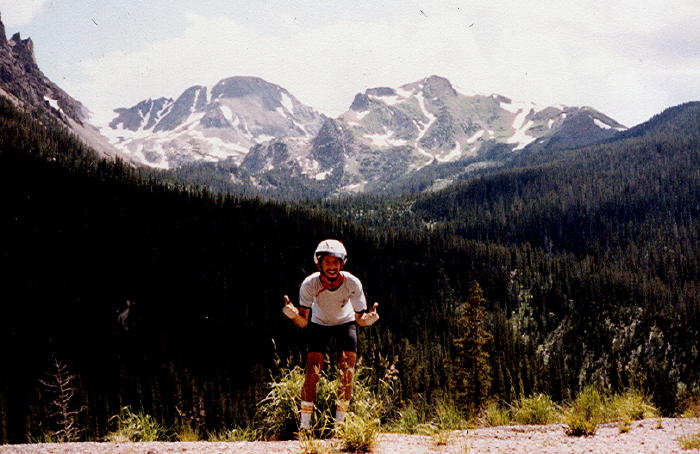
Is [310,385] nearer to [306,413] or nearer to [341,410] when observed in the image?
[306,413]

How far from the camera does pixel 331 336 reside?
9.13 meters

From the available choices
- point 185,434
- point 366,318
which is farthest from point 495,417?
point 185,434

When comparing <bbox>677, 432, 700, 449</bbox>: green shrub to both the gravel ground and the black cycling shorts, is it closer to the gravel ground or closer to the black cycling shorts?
the gravel ground

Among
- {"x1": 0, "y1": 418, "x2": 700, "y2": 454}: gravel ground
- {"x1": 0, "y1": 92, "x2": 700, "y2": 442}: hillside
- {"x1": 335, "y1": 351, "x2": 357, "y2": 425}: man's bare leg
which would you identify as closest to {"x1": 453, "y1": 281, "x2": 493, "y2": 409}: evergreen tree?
{"x1": 0, "y1": 418, "x2": 700, "y2": 454}: gravel ground

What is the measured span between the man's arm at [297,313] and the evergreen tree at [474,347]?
26.1 metres

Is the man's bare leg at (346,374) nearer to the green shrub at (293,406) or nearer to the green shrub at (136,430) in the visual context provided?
the green shrub at (293,406)

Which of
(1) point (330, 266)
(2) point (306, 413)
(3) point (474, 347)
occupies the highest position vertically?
(1) point (330, 266)

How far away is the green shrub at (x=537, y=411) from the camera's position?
9887 millimetres

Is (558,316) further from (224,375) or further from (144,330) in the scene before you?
(144,330)

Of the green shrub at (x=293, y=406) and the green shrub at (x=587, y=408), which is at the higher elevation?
the green shrub at (x=293, y=406)

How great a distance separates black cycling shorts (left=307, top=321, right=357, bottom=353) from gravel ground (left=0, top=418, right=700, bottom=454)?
71.7 inches

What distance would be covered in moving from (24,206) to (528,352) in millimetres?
170434

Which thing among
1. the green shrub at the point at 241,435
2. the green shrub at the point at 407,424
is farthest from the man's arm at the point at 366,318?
the green shrub at the point at 241,435

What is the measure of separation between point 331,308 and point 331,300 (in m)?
0.17
